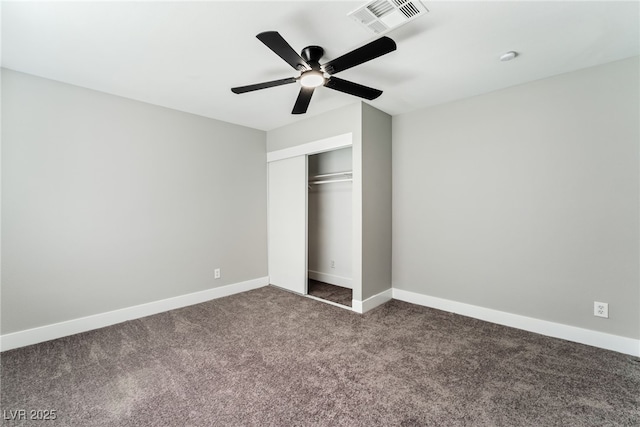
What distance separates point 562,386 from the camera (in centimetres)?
189

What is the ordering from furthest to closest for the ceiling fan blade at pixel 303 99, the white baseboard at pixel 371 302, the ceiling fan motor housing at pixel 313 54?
1. the white baseboard at pixel 371 302
2. the ceiling fan blade at pixel 303 99
3. the ceiling fan motor housing at pixel 313 54

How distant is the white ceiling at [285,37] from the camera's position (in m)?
1.71

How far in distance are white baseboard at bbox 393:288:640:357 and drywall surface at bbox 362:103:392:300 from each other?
53 centimetres

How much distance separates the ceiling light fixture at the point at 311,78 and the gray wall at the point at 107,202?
2.07 m

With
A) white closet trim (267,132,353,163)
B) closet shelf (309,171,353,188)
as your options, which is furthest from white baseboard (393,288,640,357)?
white closet trim (267,132,353,163)

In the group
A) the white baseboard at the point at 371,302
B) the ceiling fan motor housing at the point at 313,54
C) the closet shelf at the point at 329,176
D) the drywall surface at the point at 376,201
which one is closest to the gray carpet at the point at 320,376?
the white baseboard at the point at 371,302

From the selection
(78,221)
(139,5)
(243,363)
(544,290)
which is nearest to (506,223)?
(544,290)

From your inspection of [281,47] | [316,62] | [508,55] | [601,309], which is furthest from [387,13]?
[601,309]

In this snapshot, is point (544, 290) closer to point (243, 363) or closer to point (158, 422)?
point (243, 363)

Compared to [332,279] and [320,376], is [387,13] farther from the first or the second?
[332,279]

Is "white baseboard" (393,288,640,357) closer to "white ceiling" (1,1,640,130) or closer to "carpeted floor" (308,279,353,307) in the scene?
"carpeted floor" (308,279,353,307)

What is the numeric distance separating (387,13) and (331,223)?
3073 millimetres

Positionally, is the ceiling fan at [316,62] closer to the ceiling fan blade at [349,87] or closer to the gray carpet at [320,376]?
the ceiling fan blade at [349,87]

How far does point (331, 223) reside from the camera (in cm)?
442
